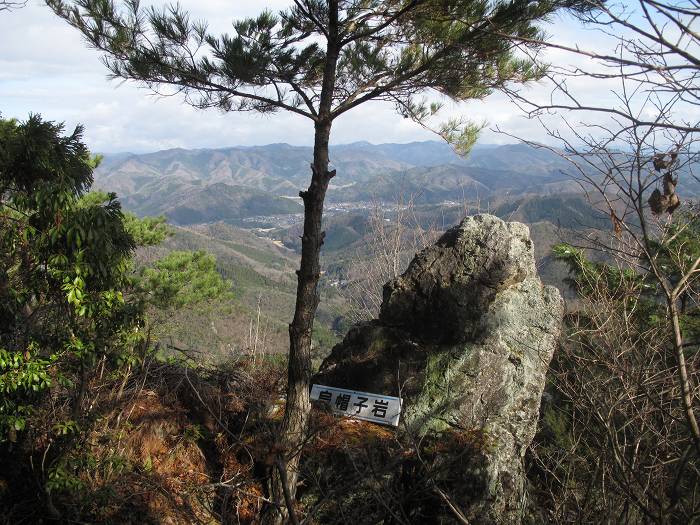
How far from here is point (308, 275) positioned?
3816 mm

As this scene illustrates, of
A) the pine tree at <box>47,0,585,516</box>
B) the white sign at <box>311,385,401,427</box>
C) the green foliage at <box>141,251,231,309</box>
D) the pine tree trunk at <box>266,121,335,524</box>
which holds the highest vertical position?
the pine tree at <box>47,0,585,516</box>

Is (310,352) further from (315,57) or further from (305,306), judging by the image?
(315,57)

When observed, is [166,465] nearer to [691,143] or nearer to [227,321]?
[691,143]

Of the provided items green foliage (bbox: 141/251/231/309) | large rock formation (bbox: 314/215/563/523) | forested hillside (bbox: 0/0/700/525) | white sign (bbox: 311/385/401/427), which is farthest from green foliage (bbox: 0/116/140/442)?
green foliage (bbox: 141/251/231/309)

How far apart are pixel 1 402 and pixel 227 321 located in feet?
157

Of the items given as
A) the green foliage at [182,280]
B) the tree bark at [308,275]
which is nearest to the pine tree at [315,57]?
the tree bark at [308,275]

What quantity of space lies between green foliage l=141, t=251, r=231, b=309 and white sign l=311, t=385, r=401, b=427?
7097 mm

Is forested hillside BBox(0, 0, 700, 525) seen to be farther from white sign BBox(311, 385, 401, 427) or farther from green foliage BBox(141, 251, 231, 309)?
green foliage BBox(141, 251, 231, 309)

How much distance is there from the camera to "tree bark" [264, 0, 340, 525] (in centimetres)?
371

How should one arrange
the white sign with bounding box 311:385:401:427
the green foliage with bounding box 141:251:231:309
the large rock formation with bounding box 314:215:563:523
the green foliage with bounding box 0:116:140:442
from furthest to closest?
1. the green foliage with bounding box 141:251:231:309
2. the white sign with bounding box 311:385:401:427
3. the large rock formation with bounding box 314:215:563:523
4. the green foliage with bounding box 0:116:140:442

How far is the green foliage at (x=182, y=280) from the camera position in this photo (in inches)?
417

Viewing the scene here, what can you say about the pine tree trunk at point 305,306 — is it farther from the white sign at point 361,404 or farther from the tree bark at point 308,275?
the white sign at point 361,404

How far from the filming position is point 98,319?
3.60 meters

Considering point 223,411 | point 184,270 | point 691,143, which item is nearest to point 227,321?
point 184,270
